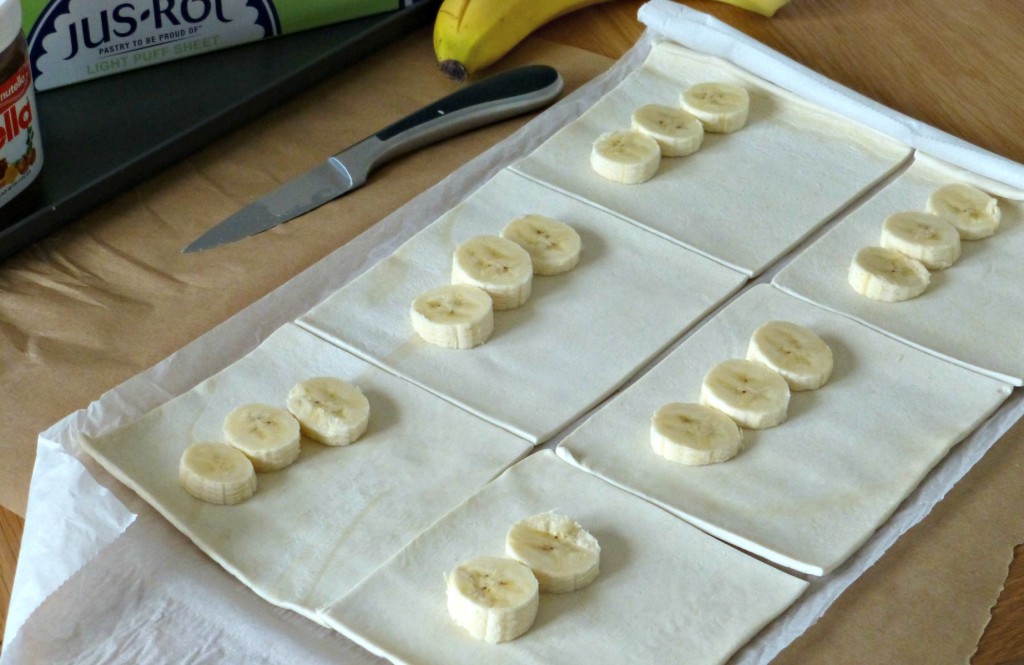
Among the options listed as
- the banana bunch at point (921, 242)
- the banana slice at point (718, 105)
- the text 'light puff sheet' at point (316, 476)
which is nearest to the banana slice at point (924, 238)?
the banana bunch at point (921, 242)

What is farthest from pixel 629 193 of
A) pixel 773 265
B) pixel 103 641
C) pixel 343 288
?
pixel 103 641

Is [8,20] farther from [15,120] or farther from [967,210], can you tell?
[967,210]

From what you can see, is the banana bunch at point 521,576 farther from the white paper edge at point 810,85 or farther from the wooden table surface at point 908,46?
the wooden table surface at point 908,46

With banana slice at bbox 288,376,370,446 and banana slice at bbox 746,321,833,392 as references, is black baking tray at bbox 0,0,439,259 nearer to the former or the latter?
banana slice at bbox 288,376,370,446

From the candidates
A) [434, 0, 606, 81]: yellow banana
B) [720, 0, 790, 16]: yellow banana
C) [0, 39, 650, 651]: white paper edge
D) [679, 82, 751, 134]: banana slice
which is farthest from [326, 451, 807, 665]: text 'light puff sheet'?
[720, 0, 790, 16]: yellow banana

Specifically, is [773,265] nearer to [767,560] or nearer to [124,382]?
[767,560]

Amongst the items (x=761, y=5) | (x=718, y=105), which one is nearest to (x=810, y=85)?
(x=718, y=105)
